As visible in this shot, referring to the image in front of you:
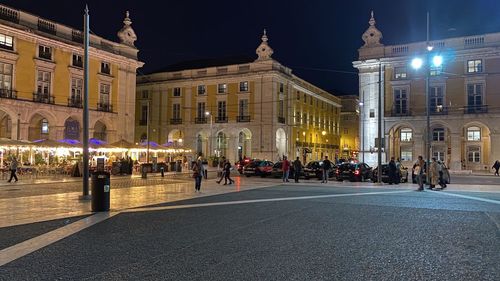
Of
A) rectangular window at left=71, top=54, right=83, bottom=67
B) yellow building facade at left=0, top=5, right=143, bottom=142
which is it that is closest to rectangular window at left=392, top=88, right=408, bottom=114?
yellow building facade at left=0, top=5, right=143, bottom=142

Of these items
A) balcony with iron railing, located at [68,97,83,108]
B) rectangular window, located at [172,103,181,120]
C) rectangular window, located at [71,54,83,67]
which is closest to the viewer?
balcony with iron railing, located at [68,97,83,108]

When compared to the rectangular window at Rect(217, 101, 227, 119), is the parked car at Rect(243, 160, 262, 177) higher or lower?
lower

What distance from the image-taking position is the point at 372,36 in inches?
2040

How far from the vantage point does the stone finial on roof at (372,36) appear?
2032 inches

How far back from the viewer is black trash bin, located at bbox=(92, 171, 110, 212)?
43.5 feet

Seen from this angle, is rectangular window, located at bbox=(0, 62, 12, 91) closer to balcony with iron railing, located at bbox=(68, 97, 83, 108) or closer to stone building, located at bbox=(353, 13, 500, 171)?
balcony with iron railing, located at bbox=(68, 97, 83, 108)

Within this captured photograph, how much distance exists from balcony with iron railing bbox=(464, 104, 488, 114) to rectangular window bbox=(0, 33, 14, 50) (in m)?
44.6

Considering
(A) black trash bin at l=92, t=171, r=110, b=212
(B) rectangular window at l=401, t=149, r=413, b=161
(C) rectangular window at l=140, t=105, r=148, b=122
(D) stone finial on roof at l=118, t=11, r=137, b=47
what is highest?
(D) stone finial on roof at l=118, t=11, r=137, b=47

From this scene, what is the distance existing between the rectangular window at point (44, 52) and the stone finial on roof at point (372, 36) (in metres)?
34.6

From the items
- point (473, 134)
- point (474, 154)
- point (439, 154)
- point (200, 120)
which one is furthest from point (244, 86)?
point (474, 154)

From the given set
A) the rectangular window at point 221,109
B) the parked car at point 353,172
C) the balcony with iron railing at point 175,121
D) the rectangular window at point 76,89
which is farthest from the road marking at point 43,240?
the balcony with iron railing at point 175,121

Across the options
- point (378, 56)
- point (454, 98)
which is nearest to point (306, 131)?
point (378, 56)

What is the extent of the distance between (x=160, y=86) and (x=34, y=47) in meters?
26.9

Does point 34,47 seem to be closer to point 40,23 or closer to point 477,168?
point 40,23
